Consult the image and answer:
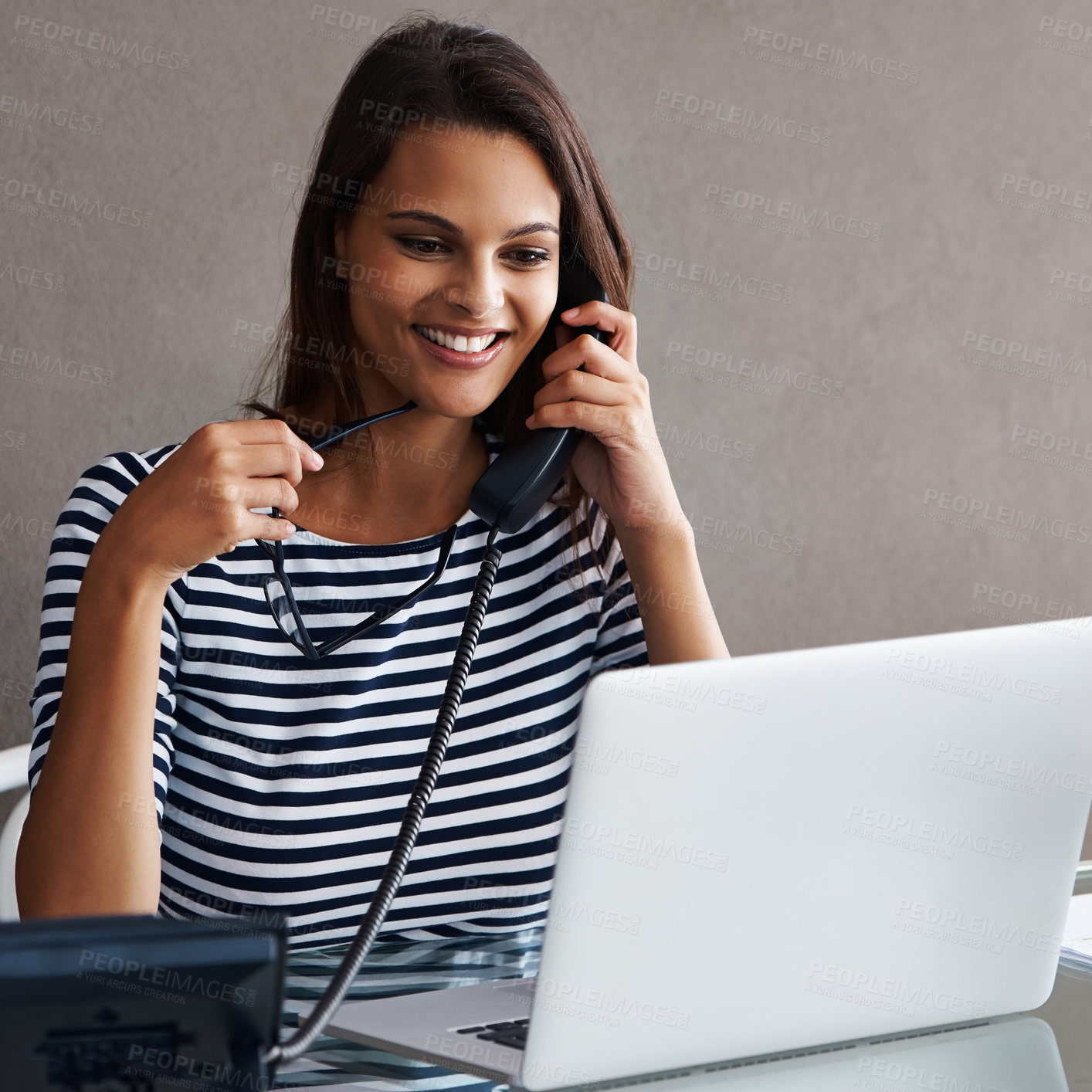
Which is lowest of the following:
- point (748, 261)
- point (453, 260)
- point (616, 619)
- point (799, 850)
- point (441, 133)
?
point (799, 850)

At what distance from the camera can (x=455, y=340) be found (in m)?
1.13

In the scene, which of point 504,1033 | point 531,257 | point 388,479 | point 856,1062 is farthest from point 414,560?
point 856,1062

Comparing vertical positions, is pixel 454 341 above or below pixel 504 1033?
above

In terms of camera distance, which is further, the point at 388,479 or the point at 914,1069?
the point at 388,479

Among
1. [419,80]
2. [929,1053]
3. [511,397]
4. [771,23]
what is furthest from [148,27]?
[929,1053]

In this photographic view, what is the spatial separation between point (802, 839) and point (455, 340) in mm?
648

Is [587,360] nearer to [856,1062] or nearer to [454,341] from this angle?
[454,341]

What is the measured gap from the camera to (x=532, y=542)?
1254 millimetres

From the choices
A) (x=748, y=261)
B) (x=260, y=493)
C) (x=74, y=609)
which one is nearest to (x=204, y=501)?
(x=260, y=493)

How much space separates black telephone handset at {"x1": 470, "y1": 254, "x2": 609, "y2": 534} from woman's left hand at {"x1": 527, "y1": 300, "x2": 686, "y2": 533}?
0.01 meters

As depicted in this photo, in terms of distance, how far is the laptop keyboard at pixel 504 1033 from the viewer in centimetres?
74

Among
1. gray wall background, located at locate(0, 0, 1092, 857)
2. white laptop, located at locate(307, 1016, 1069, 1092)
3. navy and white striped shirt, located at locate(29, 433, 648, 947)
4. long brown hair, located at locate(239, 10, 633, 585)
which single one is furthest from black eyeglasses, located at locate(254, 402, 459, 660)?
gray wall background, located at locate(0, 0, 1092, 857)

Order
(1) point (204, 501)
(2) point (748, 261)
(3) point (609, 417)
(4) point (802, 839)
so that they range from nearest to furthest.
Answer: (4) point (802, 839) < (1) point (204, 501) < (3) point (609, 417) < (2) point (748, 261)

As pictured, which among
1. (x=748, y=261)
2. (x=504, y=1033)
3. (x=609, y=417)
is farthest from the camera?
(x=748, y=261)
